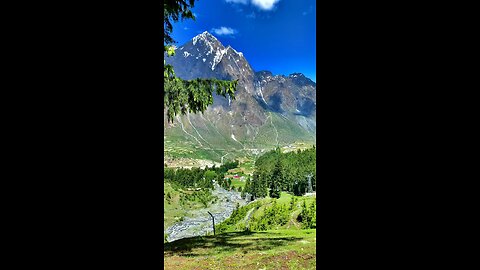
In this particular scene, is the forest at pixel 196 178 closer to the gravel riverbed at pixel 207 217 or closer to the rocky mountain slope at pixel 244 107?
the gravel riverbed at pixel 207 217

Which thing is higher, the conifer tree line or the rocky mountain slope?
the rocky mountain slope

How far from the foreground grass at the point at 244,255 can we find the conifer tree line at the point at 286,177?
13756mm

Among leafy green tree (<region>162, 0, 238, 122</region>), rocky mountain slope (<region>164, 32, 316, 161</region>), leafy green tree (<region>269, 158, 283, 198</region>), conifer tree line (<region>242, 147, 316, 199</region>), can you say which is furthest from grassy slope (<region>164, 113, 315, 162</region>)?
leafy green tree (<region>162, 0, 238, 122</region>)

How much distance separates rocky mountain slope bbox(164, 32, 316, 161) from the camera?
192 ft

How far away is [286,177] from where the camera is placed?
22.3 metres

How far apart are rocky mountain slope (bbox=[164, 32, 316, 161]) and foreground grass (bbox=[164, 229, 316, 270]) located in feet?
149

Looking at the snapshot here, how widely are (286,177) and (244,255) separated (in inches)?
652

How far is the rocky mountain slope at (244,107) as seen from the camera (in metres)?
58.5

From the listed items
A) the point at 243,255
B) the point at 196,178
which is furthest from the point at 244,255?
the point at 196,178

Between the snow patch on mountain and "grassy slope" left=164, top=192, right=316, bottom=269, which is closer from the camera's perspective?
"grassy slope" left=164, top=192, right=316, bottom=269

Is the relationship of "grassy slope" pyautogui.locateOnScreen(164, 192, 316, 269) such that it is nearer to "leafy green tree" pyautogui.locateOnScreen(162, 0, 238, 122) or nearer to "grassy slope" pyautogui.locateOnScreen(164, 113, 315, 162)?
"leafy green tree" pyautogui.locateOnScreen(162, 0, 238, 122)

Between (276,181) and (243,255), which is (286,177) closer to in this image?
(276,181)

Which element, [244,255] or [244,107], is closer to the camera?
[244,255]

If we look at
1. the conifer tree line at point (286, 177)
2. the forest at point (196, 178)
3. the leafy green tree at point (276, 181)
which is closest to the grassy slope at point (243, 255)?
the conifer tree line at point (286, 177)
